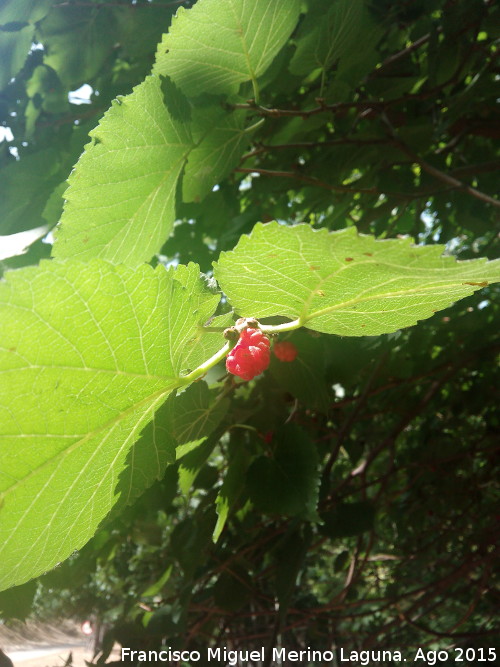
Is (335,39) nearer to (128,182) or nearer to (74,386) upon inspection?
(128,182)

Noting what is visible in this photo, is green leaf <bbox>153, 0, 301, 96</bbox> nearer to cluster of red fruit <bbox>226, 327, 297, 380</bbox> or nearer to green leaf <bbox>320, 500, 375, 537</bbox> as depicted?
cluster of red fruit <bbox>226, 327, 297, 380</bbox>

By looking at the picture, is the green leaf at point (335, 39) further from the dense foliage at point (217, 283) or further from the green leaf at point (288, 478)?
the green leaf at point (288, 478)

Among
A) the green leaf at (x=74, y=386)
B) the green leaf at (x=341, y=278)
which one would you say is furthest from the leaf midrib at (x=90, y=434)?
the green leaf at (x=341, y=278)

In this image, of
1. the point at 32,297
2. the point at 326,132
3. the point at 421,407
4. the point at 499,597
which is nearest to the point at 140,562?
the point at 499,597

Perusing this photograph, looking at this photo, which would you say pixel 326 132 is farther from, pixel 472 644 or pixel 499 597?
pixel 472 644

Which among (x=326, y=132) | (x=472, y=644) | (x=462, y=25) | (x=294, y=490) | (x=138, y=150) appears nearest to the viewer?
(x=138, y=150)

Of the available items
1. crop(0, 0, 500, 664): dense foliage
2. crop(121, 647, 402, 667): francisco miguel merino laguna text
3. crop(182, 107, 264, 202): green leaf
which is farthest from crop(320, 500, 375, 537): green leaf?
crop(182, 107, 264, 202): green leaf
